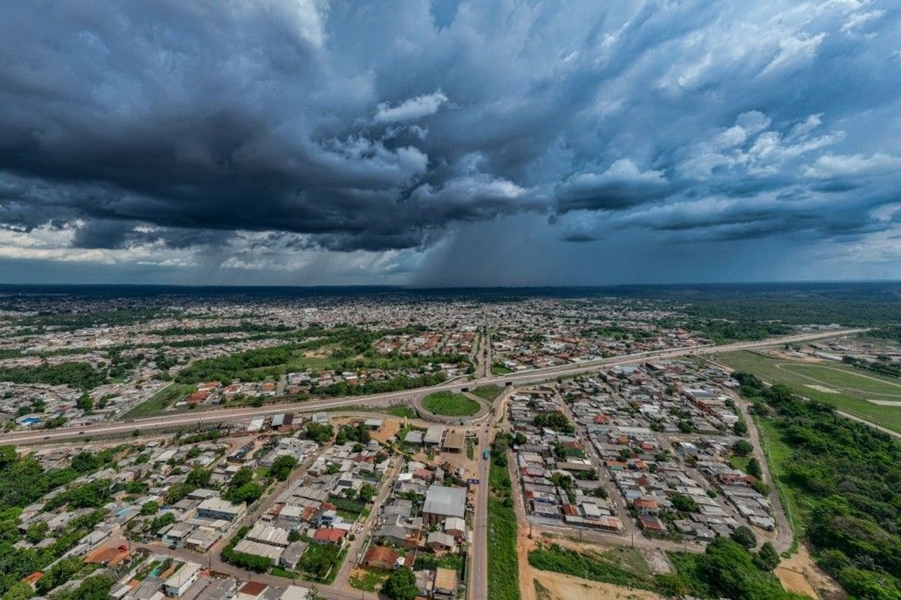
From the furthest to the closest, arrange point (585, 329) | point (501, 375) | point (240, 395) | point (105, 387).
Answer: point (585, 329) → point (501, 375) → point (105, 387) → point (240, 395)

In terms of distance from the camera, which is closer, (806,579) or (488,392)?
(806,579)

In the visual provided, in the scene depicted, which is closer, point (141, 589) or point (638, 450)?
point (141, 589)

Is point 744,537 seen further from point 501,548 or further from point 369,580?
point 369,580

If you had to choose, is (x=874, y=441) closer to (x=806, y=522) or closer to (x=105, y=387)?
(x=806, y=522)

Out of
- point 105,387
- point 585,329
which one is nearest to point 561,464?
point 105,387

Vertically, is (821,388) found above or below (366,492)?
above

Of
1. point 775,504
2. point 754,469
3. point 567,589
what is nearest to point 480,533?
point 567,589

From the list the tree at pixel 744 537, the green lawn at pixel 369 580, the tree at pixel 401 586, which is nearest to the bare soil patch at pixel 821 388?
the tree at pixel 744 537
